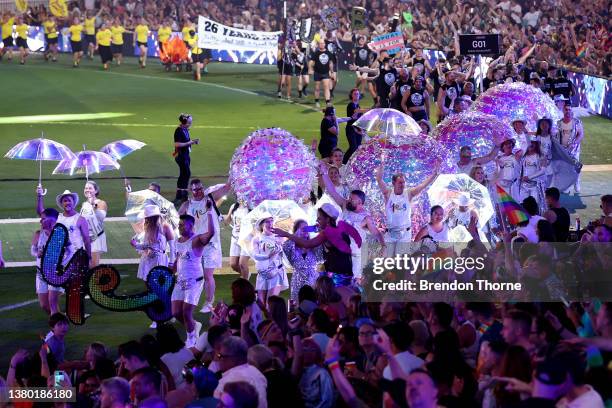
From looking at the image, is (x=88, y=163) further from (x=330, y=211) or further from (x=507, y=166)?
(x=507, y=166)

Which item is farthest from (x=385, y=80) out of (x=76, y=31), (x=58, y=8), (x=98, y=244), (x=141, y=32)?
(x=58, y=8)

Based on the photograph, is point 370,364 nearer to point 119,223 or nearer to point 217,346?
point 217,346

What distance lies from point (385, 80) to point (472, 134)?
11785 millimetres

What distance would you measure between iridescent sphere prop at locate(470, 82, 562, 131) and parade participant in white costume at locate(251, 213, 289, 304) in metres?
7.26

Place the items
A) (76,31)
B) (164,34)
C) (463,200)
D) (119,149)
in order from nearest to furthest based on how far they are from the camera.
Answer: (463,200) → (119,149) → (164,34) → (76,31)

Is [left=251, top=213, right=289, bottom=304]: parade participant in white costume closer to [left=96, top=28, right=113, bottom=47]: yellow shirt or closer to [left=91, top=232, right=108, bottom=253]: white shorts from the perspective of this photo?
[left=91, top=232, right=108, bottom=253]: white shorts

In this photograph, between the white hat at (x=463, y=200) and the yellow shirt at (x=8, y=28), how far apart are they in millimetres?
36362

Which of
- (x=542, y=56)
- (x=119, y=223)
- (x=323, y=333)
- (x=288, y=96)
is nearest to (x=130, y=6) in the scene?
(x=288, y=96)

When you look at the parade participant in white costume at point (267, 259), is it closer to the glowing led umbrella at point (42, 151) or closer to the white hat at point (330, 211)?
the white hat at point (330, 211)

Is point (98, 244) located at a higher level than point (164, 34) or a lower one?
lower

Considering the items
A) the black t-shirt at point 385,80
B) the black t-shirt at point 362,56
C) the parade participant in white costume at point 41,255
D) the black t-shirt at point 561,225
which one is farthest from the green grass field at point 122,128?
the black t-shirt at point 561,225

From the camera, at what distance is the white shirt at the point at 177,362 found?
9.85 meters

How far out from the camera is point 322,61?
1307 inches

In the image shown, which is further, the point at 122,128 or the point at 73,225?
the point at 122,128
